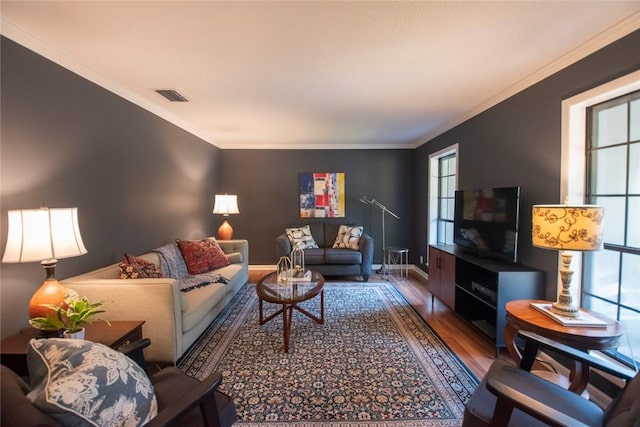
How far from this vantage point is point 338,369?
6.96ft

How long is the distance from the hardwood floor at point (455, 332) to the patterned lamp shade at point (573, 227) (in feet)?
3.73

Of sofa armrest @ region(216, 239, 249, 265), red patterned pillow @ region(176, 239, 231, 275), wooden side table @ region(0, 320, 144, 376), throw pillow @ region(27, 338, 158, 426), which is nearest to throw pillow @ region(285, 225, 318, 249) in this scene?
sofa armrest @ region(216, 239, 249, 265)

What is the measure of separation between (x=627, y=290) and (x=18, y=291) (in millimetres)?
3903

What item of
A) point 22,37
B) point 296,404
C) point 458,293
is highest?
point 22,37

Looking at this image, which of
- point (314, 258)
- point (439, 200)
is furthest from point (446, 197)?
point (314, 258)

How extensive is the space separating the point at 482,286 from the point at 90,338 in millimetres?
2994

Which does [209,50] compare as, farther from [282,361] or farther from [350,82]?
[282,361]

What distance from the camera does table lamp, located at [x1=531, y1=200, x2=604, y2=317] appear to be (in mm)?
1566

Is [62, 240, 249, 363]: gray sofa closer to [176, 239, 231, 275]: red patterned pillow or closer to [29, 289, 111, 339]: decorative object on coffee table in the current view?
[29, 289, 111, 339]: decorative object on coffee table

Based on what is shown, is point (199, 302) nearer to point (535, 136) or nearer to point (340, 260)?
point (340, 260)

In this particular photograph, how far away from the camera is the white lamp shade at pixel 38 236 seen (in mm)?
1459

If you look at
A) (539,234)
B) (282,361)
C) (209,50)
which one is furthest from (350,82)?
(282,361)

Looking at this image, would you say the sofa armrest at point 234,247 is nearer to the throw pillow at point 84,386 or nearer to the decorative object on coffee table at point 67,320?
the decorative object on coffee table at point 67,320

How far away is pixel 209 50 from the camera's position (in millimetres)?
1959
